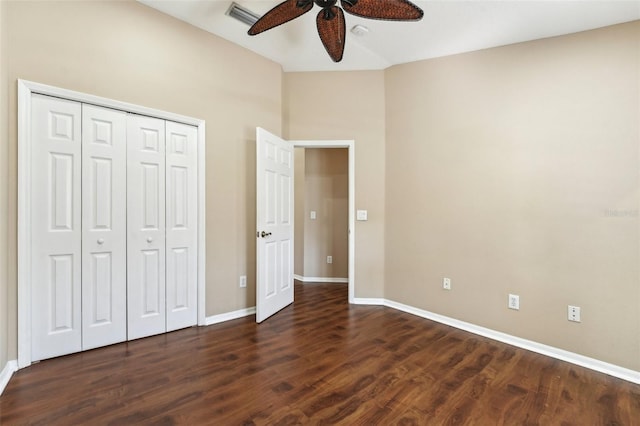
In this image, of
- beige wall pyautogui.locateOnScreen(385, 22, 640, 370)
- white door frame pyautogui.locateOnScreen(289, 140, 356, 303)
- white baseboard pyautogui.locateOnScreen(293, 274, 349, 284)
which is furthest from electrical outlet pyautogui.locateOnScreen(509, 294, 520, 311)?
white baseboard pyautogui.locateOnScreen(293, 274, 349, 284)

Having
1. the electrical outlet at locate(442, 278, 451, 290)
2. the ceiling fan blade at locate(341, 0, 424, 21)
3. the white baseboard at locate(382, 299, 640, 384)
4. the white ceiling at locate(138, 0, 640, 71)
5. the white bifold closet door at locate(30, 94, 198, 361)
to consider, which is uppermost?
the white ceiling at locate(138, 0, 640, 71)

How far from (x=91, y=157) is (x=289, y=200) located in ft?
6.16

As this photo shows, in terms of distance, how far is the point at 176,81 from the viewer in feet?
9.00

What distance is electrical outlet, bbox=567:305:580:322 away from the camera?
93.1 inches

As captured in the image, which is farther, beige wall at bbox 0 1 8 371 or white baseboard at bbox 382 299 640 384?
white baseboard at bbox 382 299 640 384

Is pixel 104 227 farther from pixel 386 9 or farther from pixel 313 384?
pixel 386 9

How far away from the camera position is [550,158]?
2500 mm

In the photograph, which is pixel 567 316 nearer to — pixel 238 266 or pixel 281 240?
pixel 281 240

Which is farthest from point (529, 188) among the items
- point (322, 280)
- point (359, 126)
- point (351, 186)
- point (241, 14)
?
point (322, 280)

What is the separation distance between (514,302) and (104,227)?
11.6 ft

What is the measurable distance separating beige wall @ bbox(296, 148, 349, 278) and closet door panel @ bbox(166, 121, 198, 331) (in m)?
2.30

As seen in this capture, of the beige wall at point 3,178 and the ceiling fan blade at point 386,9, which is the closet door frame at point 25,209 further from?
the ceiling fan blade at point 386,9

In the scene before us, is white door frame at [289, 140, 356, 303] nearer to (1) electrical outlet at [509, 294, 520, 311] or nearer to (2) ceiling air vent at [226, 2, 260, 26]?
(2) ceiling air vent at [226, 2, 260, 26]

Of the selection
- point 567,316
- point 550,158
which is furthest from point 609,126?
point 567,316
